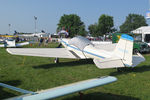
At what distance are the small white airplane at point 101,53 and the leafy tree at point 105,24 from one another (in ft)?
154

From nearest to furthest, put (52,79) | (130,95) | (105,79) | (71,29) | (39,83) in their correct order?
(105,79)
(130,95)
(39,83)
(52,79)
(71,29)

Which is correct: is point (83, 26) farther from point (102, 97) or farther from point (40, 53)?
point (102, 97)

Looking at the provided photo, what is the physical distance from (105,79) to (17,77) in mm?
4402

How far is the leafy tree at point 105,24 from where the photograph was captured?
186ft

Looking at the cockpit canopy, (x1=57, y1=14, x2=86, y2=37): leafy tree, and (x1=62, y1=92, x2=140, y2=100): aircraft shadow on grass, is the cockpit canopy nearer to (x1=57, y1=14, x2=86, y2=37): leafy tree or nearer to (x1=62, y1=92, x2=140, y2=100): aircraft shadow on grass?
(x1=62, y1=92, x2=140, y2=100): aircraft shadow on grass

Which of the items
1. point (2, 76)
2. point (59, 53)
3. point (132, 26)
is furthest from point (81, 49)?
point (132, 26)

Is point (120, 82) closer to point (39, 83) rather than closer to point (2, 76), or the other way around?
point (39, 83)

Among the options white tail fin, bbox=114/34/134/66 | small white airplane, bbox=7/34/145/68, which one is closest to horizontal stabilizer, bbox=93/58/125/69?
small white airplane, bbox=7/34/145/68

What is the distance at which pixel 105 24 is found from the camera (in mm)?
57375

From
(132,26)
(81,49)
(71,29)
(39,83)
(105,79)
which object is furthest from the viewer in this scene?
(132,26)

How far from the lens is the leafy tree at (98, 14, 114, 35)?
56781mm

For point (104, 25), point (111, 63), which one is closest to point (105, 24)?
point (104, 25)

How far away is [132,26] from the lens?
8744 centimetres

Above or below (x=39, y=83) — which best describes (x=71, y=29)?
above
